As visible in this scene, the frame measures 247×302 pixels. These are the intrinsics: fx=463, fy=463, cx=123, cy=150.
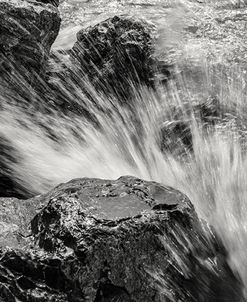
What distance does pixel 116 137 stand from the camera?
7.41 m

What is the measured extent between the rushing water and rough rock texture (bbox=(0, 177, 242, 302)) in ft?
4.43

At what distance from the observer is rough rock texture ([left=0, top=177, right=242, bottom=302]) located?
11.6ft

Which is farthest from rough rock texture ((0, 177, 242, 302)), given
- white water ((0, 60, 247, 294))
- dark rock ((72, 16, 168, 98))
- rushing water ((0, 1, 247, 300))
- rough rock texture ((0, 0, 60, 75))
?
dark rock ((72, 16, 168, 98))

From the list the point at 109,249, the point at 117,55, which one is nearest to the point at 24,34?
the point at 117,55

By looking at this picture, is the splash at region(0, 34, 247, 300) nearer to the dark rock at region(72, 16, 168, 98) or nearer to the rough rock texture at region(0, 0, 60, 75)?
the dark rock at region(72, 16, 168, 98)

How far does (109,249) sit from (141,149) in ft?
12.1

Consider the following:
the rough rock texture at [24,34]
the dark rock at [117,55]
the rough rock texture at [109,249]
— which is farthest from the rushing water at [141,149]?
the rough rock texture at [109,249]

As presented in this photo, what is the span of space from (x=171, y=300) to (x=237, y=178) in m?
3.07

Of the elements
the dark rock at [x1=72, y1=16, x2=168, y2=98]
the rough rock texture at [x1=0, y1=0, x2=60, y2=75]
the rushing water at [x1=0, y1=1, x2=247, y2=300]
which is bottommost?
the rushing water at [x1=0, y1=1, x2=247, y2=300]

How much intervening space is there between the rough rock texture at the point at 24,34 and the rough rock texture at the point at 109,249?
3.39 meters

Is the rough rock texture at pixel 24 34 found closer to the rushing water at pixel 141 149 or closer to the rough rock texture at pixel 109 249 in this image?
the rushing water at pixel 141 149

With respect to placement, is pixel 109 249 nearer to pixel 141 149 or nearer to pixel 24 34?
pixel 141 149

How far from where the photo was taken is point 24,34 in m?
7.19

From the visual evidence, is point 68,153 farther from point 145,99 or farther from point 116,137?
point 145,99
